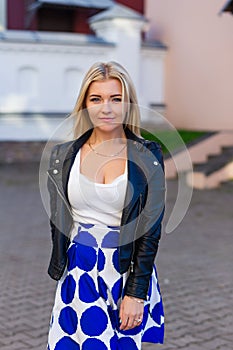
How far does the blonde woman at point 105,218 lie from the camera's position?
8.87 feet

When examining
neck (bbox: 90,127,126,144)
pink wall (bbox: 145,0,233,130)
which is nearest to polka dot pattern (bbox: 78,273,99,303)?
neck (bbox: 90,127,126,144)

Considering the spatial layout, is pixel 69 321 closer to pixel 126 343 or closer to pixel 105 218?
pixel 126 343

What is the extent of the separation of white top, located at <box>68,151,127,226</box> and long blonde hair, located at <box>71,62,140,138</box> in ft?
0.56

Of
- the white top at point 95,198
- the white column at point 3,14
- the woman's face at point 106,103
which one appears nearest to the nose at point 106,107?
the woman's face at point 106,103

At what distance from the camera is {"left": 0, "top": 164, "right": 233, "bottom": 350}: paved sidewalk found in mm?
4821

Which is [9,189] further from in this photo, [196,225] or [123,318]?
[123,318]

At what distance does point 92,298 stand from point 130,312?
0.56 ft

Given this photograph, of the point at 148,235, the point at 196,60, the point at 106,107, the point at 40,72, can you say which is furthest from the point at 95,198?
the point at 196,60

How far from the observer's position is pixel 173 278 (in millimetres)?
6383

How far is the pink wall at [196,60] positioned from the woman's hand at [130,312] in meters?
12.6

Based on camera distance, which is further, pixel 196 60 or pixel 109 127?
pixel 196 60

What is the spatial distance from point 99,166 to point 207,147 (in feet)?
36.4

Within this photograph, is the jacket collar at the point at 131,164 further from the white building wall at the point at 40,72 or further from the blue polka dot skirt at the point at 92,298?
the white building wall at the point at 40,72

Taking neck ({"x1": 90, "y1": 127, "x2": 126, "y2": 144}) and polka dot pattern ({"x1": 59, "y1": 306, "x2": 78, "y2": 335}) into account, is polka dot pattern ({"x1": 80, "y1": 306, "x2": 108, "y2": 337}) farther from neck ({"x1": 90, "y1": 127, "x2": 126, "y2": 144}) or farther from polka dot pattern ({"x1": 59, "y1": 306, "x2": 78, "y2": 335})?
neck ({"x1": 90, "y1": 127, "x2": 126, "y2": 144})
